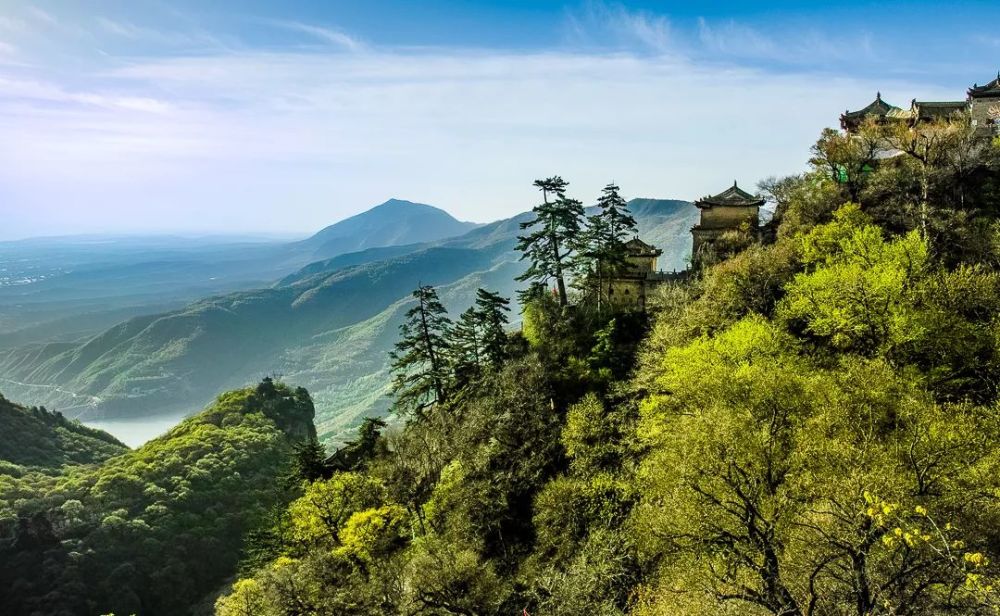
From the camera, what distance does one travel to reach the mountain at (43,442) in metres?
92.1

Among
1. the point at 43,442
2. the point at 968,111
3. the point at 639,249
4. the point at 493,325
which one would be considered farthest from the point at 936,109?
the point at 43,442

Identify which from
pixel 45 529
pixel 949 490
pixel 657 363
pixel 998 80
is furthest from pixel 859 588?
pixel 45 529

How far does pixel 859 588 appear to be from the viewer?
14.8 metres

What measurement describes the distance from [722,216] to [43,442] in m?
117

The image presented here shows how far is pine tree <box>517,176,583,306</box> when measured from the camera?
49062mm

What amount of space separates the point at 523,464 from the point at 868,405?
20867mm

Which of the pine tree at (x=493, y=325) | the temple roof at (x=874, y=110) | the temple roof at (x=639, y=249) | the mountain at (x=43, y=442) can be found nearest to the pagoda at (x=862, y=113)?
the temple roof at (x=874, y=110)

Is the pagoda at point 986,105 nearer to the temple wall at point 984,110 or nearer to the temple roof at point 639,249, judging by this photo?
the temple wall at point 984,110

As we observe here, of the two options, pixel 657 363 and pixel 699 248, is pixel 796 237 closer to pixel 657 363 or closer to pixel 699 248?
pixel 699 248

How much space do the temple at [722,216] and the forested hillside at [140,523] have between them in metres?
42.2

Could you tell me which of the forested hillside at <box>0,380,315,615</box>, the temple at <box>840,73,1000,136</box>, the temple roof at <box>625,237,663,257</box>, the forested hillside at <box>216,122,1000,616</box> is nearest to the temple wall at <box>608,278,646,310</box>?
the forested hillside at <box>216,122,1000,616</box>

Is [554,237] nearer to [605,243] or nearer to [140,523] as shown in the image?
[605,243]

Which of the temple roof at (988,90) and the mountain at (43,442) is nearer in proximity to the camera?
the temple roof at (988,90)

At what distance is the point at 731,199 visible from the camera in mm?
51656
